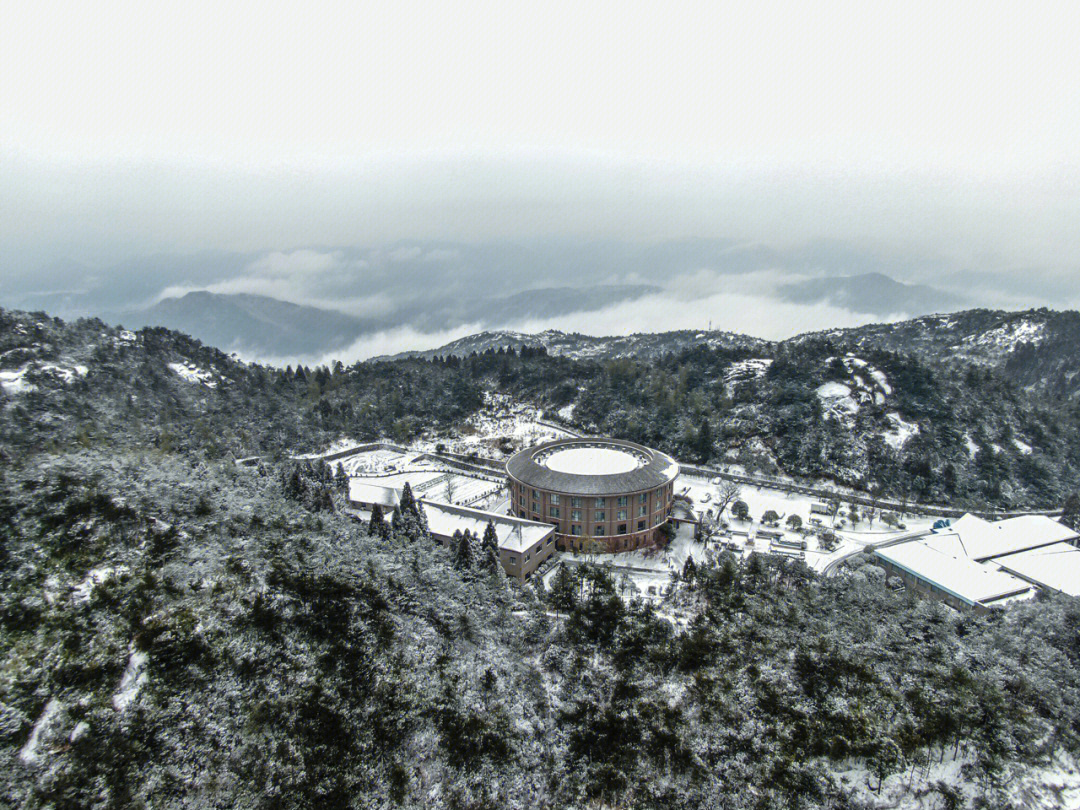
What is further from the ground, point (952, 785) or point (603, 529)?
point (952, 785)

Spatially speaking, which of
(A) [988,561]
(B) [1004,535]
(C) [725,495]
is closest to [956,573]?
(A) [988,561]

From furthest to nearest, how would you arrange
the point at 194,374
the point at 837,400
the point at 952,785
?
1. the point at 194,374
2. the point at 837,400
3. the point at 952,785

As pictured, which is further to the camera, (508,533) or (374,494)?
(374,494)

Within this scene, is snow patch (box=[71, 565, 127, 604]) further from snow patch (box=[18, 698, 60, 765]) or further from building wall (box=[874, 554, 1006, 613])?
building wall (box=[874, 554, 1006, 613])

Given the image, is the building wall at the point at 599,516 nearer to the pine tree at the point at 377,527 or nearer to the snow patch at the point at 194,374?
the pine tree at the point at 377,527

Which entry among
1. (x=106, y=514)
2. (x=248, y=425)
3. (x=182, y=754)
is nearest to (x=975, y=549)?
(x=182, y=754)

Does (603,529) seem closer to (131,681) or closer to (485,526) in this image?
(485,526)

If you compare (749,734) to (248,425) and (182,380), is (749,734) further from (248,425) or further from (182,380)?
(182,380)

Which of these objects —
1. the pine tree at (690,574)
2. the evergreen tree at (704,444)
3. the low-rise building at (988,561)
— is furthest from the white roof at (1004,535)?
the evergreen tree at (704,444)

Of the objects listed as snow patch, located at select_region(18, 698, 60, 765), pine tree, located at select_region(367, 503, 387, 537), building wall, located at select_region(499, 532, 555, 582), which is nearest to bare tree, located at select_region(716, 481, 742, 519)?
building wall, located at select_region(499, 532, 555, 582)
